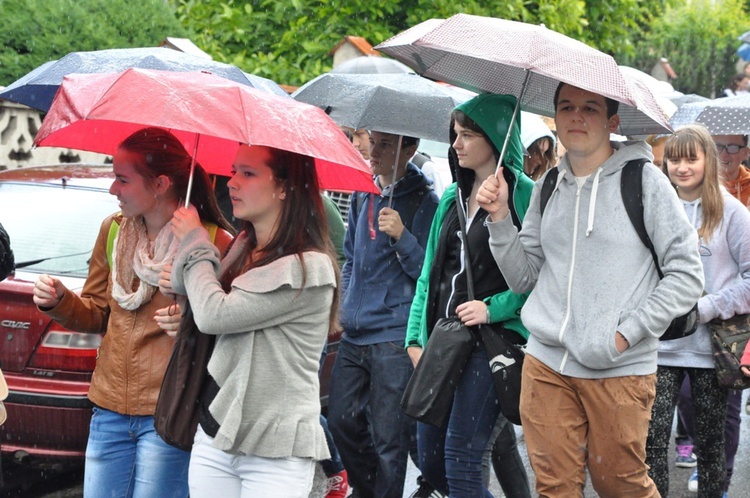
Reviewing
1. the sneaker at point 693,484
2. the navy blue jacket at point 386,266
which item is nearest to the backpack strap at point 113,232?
the navy blue jacket at point 386,266

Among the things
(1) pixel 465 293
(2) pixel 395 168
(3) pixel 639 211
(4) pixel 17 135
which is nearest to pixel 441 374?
(1) pixel 465 293

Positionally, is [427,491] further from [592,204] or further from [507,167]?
[592,204]

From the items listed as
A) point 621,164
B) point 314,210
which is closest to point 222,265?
point 314,210

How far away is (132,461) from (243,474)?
0.63 metres

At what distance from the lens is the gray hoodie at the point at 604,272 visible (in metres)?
4.11

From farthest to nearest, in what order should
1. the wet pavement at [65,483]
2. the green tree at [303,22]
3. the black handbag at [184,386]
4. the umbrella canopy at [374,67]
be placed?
1. the green tree at [303,22]
2. the umbrella canopy at [374,67]
3. the wet pavement at [65,483]
4. the black handbag at [184,386]

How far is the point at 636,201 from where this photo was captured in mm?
4188

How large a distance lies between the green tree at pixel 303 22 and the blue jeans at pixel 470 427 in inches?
401

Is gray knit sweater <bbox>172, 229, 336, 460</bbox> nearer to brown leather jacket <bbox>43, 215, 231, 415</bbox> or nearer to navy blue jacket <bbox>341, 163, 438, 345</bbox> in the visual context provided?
brown leather jacket <bbox>43, 215, 231, 415</bbox>

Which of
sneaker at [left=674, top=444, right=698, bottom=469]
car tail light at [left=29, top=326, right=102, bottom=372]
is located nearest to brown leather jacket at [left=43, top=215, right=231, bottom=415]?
car tail light at [left=29, top=326, right=102, bottom=372]

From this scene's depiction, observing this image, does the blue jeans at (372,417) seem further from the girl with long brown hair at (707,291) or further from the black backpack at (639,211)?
the black backpack at (639,211)

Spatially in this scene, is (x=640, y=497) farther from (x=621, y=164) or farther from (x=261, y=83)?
(x=261, y=83)

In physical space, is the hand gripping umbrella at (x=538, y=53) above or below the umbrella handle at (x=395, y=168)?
above

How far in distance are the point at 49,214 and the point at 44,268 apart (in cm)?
50
